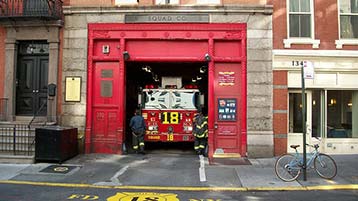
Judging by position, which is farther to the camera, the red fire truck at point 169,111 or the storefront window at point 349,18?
the red fire truck at point 169,111

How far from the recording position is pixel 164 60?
13555 millimetres

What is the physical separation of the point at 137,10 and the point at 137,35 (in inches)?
37.6

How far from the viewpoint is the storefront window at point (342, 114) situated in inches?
530

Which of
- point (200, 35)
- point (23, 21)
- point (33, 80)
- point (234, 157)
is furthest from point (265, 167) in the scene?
point (23, 21)

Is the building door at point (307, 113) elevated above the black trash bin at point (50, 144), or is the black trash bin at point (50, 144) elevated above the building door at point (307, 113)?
the building door at point (307, 113)

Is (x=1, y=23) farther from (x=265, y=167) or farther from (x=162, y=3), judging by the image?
(x=265, y=167)

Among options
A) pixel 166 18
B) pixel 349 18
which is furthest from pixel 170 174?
pixel 349 18

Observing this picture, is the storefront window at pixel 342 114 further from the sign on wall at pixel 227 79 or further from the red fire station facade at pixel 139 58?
the sign on wall at pixel 227 79

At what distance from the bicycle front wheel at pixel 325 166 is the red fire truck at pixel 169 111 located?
17.9 ft

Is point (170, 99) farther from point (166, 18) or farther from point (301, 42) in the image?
point (301, 42)

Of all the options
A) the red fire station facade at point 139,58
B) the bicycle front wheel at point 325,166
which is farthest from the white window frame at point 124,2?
the bicycle front wheel at point 325,166

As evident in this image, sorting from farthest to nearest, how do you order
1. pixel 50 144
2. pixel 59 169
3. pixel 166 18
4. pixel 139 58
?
pixel 139 58 < pixel 166 18 < pixel 50 144 < pixel 59 169

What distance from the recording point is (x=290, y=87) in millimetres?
13180

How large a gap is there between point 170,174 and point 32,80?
293 inches
